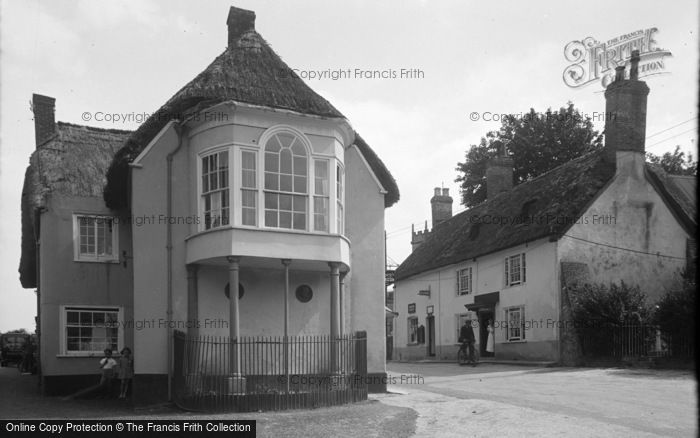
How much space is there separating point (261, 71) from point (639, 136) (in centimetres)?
1772

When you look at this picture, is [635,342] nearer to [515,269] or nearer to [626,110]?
[515,269]

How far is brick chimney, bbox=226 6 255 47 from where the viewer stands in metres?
21.2

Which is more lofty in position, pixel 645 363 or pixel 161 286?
pixel 161 286

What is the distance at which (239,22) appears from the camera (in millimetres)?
21250

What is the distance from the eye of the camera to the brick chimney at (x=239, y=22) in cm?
2119

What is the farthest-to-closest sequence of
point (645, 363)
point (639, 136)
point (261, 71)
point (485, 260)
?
point (485, 260)
point (639, 136)
point (645, 363)
point (261, 71)

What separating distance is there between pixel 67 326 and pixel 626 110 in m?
22.2

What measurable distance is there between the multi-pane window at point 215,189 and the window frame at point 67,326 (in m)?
7.23

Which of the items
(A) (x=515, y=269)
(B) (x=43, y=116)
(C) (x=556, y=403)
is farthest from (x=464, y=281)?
(C) (x=556, y=403)

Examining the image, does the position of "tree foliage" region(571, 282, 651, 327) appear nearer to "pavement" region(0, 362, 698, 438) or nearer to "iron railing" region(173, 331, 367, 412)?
"pavement" region(0, 362, 698, 438)

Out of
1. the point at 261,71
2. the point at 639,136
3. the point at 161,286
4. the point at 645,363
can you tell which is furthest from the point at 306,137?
the point at 639,136

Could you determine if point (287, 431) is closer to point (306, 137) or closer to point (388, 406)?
point (388, 406)

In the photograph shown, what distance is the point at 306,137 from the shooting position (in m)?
18.0

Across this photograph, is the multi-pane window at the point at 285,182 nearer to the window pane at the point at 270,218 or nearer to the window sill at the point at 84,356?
the window pane at the point at 270,218
